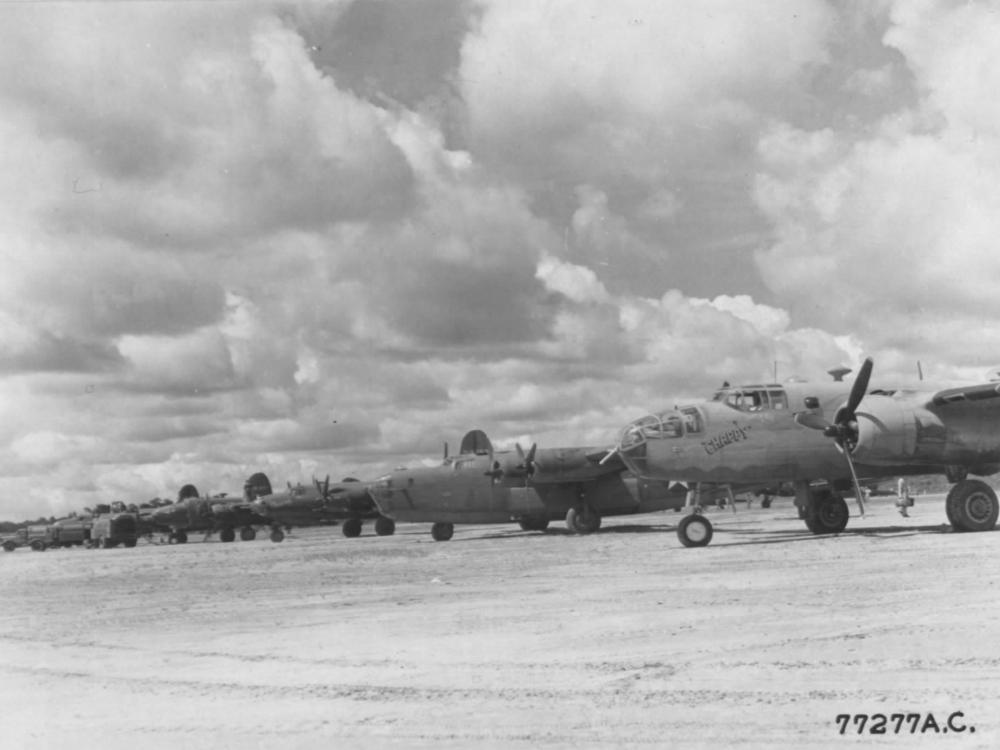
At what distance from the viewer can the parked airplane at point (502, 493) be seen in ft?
117

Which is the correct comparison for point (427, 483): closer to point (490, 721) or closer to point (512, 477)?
point (512, 477)

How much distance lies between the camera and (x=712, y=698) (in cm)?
689

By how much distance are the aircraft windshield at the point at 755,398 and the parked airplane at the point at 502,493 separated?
13.0 metres

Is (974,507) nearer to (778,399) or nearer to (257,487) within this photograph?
(778,399)

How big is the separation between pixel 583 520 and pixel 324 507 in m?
16.2

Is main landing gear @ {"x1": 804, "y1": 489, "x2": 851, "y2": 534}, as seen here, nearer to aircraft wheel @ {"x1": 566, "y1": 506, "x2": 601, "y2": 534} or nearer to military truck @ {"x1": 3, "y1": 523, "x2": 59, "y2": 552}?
aircraft wheel @ {"x1": 566, "y1": 506, "x2": 601, "y2": 534}

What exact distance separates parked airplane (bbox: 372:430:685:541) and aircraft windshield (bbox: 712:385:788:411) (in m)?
13.0

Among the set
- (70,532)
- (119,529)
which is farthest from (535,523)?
(70,532)

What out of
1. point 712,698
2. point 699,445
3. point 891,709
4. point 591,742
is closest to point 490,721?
point 591,742

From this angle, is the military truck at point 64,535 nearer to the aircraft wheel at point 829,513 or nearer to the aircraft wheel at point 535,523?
the aircraft wheel at point 535,523

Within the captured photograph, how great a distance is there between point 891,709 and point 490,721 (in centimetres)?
271

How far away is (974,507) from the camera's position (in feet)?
71.7

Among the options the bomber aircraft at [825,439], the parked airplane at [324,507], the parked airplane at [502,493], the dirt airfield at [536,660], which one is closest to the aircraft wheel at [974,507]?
the bomber aircraft at [825,439]

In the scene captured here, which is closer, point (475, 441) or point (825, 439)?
point (825, 439)
